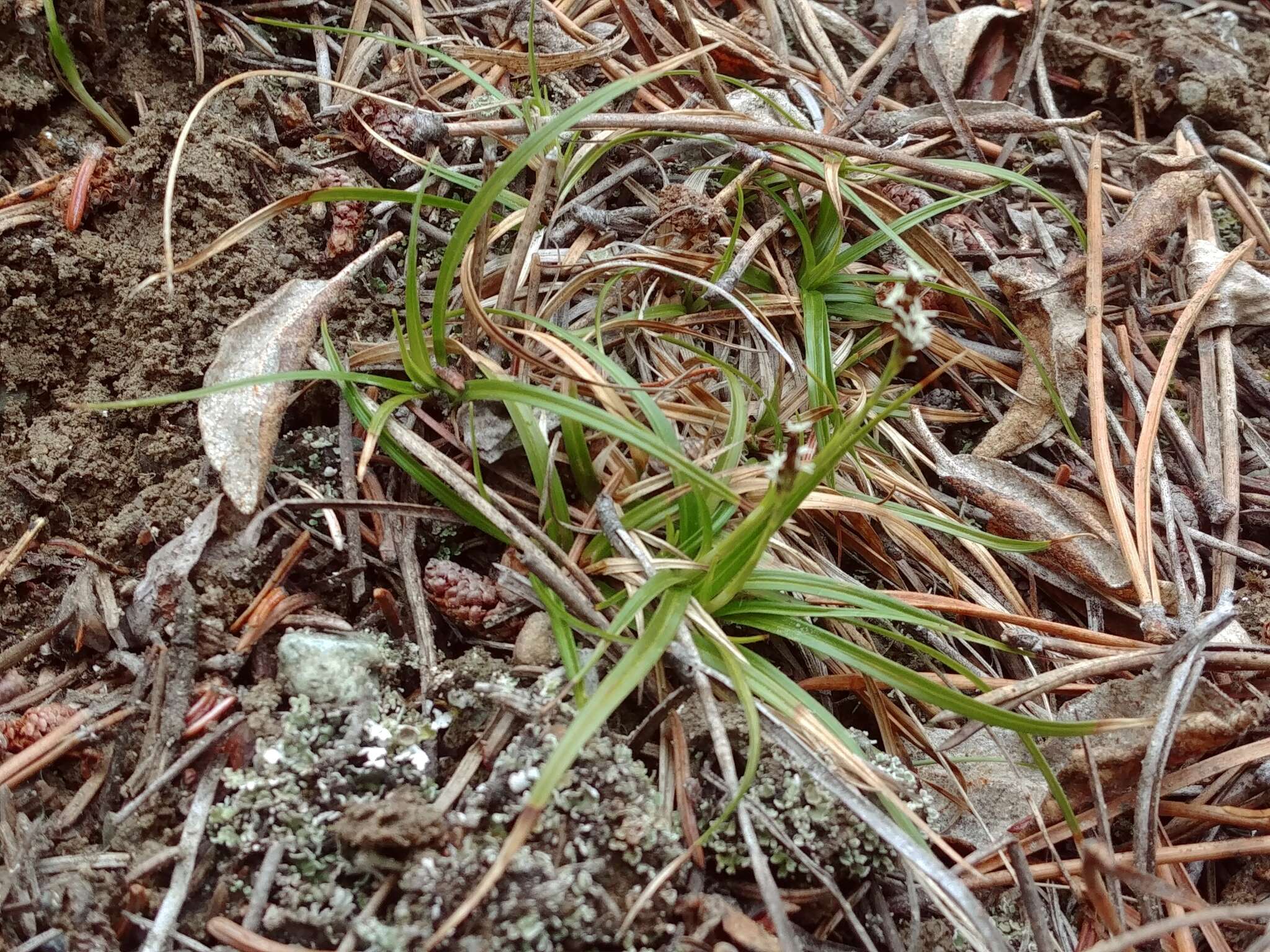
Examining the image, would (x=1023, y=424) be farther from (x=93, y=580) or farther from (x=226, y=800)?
(x=93, y=580)

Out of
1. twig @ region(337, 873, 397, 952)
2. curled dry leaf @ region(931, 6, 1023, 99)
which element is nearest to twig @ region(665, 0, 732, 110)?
curled dry leaf @ region(931, 6, 1023, 99)

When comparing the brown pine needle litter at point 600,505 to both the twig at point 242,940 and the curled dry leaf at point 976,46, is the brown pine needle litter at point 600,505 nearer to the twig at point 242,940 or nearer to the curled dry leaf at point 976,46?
the twig at point 242,940

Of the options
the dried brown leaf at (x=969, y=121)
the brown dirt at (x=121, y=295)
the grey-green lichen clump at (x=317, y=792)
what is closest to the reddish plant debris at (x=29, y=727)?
the brown dirt at (x=121, y=295)

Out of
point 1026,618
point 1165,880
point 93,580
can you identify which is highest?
point 93,580

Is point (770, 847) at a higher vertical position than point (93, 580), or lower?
lower

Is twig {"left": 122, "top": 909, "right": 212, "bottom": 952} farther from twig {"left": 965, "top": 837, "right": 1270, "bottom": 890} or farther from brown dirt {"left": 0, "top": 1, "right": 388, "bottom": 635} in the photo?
twig {"left": 965, "top": 837, "right": 1270, "bottom": 890}

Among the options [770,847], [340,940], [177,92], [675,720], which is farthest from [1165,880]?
[177,92]
